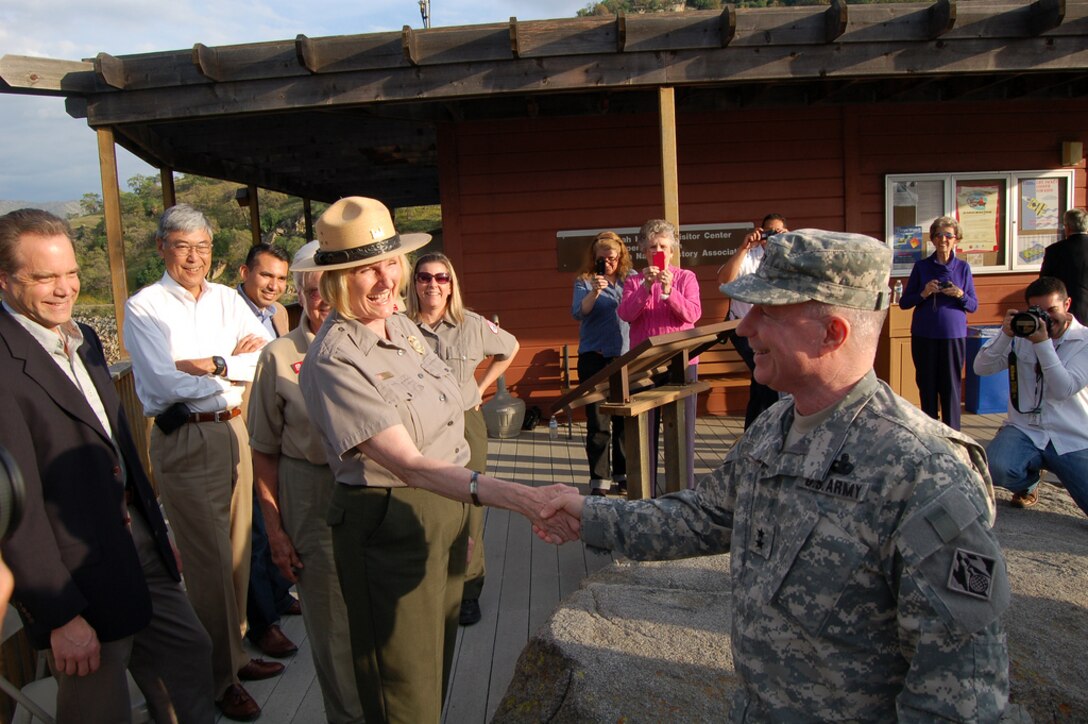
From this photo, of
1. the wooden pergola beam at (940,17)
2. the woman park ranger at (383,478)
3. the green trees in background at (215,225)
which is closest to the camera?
the woman park ranger at (383,478)

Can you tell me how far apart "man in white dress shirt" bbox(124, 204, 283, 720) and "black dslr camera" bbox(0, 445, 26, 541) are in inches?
74.1

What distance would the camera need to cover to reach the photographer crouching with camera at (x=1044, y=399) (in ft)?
14.7

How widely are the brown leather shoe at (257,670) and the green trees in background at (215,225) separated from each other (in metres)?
33.0

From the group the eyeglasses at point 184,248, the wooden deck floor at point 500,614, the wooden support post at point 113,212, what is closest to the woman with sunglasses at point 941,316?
the wooden deck floor at point 500,614

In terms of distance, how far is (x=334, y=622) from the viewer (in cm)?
268

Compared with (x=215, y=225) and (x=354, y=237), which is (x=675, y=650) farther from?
(x=215, y=225)

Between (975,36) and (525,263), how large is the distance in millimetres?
4324

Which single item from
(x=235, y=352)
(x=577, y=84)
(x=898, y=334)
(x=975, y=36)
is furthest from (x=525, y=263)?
(x=235, y=352)

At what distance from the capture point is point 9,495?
137 centimetres

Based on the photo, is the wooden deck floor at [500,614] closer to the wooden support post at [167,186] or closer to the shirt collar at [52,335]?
the shirt collar at [52,335]

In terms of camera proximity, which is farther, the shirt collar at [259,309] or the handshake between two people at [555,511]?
the shirt collar at [259,309]

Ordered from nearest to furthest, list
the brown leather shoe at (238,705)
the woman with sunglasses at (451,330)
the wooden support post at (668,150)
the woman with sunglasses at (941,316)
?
1. the brown leather shoe at (238,705)
2. the woman with sunglasses at (451,330)
3. the woman with sunglasses at (941,316)
4. the wooden support post at (668,150)

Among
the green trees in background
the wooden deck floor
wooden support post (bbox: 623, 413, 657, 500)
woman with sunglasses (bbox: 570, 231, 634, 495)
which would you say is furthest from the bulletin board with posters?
the green trees in background

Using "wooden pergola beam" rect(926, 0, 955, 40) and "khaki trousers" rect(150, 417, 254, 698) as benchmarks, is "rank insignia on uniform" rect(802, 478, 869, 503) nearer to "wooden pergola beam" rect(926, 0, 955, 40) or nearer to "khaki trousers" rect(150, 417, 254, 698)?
"khaki trousers" rect(150, 417, 254, 698)
